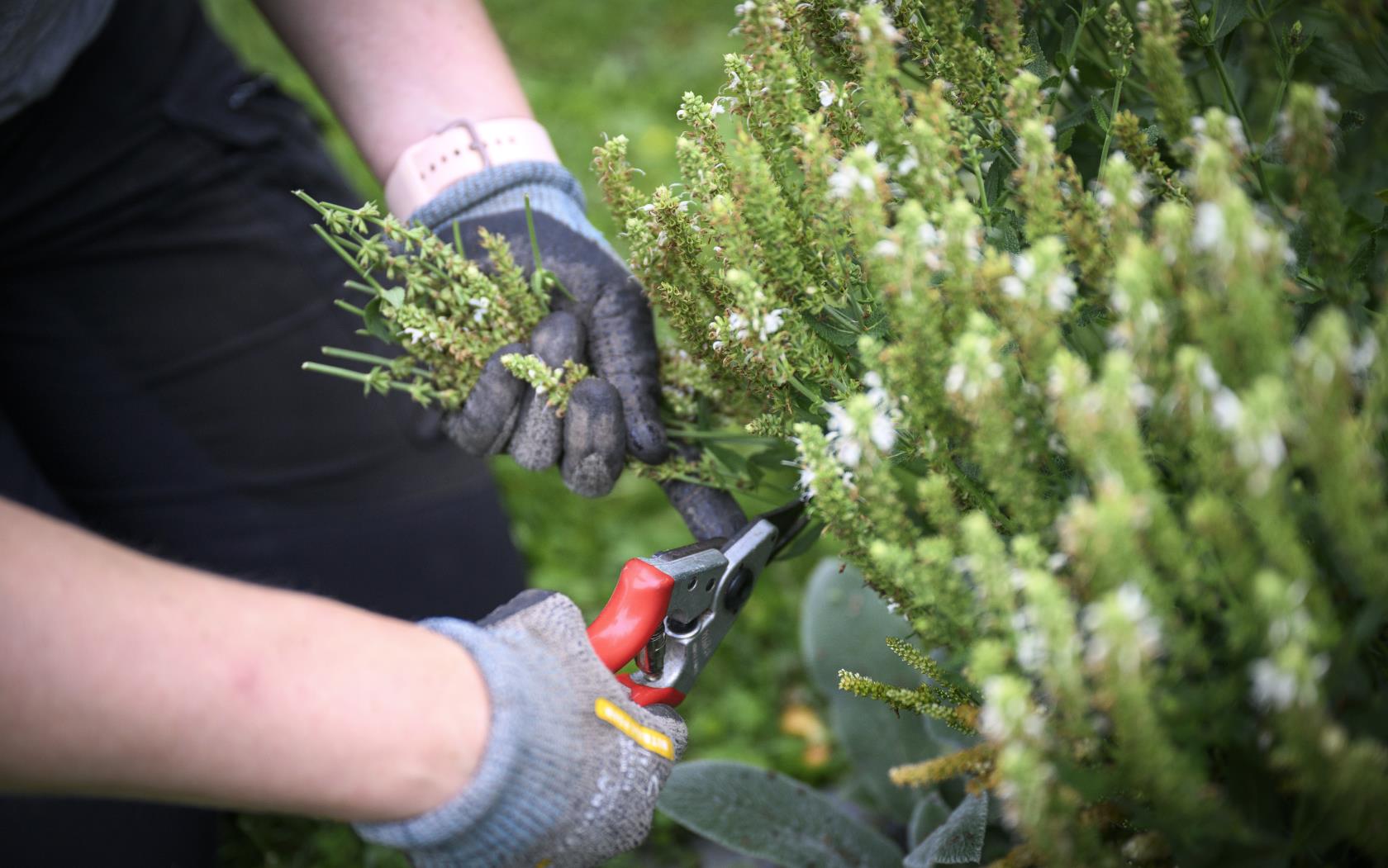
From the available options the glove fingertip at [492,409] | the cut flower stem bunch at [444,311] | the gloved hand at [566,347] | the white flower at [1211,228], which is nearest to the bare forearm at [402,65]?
the gloved hand at [566,347]

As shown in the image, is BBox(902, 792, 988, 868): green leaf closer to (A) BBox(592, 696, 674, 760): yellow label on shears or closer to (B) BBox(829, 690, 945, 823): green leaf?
(A) BBox(592, 696, 674, 760): yellow label on shears

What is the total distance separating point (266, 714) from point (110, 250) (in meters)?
1.44

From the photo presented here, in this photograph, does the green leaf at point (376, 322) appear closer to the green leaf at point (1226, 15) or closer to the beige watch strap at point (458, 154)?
the beige watch strap at point (458, 154)

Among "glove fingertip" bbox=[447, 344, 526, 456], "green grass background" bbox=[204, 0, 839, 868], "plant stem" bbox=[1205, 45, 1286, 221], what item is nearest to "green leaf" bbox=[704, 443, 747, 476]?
"glove fingertip" bbox=[447, 344, 526, 456]

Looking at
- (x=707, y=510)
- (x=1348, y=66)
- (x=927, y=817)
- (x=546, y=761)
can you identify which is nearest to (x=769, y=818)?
(x=927, y=817)

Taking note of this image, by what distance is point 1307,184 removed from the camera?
76cm

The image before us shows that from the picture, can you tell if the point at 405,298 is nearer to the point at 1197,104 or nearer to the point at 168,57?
the point at 1197,104

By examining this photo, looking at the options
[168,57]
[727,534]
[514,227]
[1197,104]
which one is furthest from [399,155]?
[1197,104]

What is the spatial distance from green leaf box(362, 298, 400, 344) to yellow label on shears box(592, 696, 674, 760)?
48 centimetres

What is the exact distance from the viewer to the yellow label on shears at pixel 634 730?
1.03 m

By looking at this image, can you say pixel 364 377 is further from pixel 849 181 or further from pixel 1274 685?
pixel 1274 685

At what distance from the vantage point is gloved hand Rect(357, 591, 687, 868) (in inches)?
36.7

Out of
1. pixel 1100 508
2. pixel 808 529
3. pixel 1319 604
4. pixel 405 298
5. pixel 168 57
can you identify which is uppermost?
pixel 168 57

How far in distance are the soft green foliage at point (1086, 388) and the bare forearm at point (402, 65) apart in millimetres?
635
